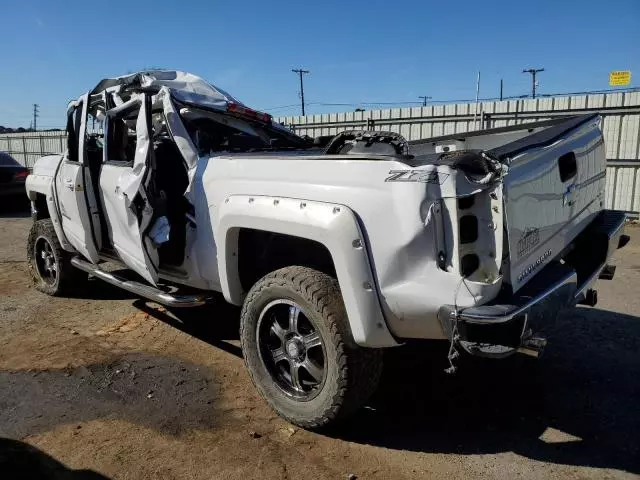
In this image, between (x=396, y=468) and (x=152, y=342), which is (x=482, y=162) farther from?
(x=152, y=342)

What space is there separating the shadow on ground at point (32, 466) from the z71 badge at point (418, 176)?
211 centimetres

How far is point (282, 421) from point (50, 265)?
13.6ft

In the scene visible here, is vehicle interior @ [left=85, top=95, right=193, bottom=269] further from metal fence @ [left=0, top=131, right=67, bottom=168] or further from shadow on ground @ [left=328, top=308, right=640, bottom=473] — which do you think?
metal fence @ [left=0, top=131, right=67, bottom=168]

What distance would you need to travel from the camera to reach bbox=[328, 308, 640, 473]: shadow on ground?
3.04m

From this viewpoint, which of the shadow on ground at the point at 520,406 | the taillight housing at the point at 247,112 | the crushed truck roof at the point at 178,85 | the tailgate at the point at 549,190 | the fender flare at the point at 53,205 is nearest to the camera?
the tailgate at the point at 549,190

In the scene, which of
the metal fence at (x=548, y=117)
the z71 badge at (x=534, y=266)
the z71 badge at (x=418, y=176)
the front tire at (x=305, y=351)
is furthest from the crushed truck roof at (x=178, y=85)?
the metal fence at (x=548, y=117)

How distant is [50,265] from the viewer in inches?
246

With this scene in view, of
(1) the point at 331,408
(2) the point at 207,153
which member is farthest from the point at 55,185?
Result: (1) the point at 331,408

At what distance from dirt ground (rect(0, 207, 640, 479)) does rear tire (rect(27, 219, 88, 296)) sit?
0.99 metres

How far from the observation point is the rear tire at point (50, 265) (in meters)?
5.99

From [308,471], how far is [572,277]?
5.76 ft

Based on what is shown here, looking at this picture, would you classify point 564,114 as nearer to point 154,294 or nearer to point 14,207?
point 154,294

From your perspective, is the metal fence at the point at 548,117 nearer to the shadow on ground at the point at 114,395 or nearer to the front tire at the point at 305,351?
the shadow on ground at the point at 114,395

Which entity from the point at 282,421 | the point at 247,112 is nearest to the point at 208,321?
the point at 247,112
